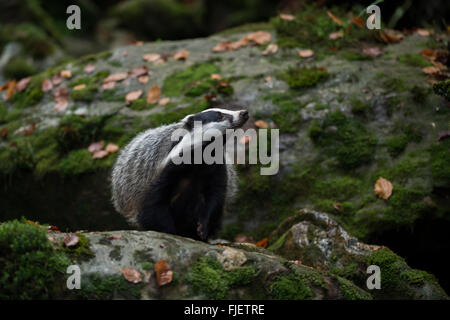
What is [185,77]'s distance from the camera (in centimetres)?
683

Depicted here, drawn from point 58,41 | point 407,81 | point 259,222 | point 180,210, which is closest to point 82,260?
point 180,210

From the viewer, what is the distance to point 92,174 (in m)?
6.08

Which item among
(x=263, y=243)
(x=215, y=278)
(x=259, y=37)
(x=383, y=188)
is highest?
(x=259, y=37)

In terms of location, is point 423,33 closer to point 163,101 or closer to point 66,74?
point 163,101

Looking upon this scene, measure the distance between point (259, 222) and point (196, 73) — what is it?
8.26 ft

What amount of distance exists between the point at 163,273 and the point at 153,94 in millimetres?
4027

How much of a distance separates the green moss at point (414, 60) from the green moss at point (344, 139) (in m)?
1.38

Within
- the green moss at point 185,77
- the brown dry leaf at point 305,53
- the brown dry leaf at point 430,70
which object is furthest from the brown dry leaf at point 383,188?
the green moss at point 185,77

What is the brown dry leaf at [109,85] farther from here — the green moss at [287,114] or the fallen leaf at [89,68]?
the green moss at [287,114]

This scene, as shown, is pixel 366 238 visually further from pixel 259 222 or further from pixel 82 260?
pixel 82 260

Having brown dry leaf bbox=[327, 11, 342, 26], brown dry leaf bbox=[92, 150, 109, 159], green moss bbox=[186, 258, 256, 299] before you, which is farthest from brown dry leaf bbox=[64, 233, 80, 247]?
brown dry leaf bbox=[327, 11, 342, 26]

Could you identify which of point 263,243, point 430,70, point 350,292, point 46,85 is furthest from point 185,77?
point 350,292

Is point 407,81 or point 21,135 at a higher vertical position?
point 407,81

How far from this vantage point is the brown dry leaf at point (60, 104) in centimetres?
682
